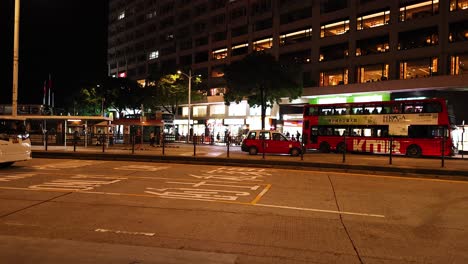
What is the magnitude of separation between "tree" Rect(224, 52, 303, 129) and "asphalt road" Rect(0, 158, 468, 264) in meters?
31.5

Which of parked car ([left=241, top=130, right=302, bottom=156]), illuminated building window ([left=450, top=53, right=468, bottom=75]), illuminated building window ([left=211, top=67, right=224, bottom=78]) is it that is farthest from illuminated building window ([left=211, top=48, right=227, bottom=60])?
parked car ([left=241, top=130, right=302, bottom=156])

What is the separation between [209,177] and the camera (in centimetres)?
1427

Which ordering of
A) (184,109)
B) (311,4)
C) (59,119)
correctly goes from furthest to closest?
(184,109) < (311,4) < (59,119)

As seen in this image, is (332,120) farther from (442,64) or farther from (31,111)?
(31,111)

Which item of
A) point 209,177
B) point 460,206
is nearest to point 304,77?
point 209,177

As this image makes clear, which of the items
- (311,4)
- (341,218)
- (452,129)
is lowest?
(341,218)

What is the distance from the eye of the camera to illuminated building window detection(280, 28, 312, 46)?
53875mm

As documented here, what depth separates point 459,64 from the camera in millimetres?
39125

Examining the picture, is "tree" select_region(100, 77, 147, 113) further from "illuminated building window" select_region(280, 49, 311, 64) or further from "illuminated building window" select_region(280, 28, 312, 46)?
"illuminated building window" select_region(280, 49, 311, 64)

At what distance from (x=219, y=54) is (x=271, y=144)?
45981mm

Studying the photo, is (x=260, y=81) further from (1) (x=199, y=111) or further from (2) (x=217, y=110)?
(1) (x=199, y=111)

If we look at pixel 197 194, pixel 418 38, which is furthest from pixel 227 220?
pixel 418 38

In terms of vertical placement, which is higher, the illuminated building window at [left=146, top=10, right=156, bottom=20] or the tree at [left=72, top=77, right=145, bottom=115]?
the illuminated building window at [left=146, top=10, right=156, bottom=20]

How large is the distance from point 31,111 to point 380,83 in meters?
34.4
